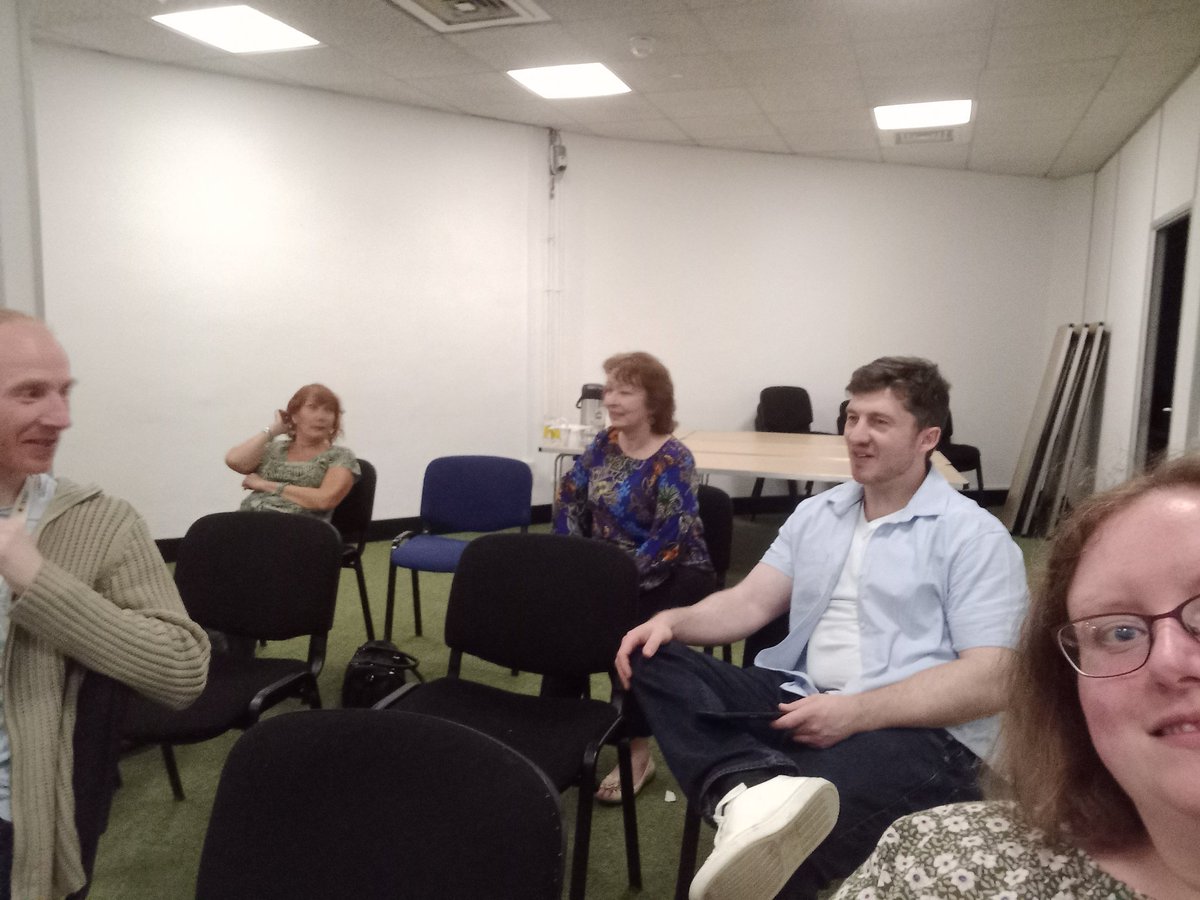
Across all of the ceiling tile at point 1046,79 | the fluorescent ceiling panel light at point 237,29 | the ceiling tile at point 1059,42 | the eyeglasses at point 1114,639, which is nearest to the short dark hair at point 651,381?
the eyeglasses at point 1114,639

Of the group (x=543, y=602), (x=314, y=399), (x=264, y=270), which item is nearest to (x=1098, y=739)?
(x=543, y=602)

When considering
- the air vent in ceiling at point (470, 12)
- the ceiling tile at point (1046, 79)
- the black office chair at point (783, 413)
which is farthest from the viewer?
the black office chair at point (783, 413)

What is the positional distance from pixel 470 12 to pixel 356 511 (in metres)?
2.29

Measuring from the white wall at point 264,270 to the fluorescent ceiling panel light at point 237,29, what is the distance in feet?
1.87

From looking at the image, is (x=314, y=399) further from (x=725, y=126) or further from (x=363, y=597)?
(x=725, y=126)

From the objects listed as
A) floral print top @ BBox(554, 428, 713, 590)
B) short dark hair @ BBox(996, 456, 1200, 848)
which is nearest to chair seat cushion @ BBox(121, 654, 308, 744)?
floral print top @ BBox(554, 428, 713, 590)

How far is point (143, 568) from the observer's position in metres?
1.38

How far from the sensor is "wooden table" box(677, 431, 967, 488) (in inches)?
148

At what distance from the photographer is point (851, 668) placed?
179 centimetres

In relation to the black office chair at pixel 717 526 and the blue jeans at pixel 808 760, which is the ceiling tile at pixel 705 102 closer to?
the black office chair at pixel 717 526

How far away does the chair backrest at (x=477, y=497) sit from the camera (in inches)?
148

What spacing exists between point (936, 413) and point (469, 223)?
424 cm

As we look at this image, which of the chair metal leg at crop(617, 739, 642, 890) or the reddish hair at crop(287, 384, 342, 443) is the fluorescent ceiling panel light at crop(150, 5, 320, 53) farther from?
the chair metal leg at crop(617, 739, 642, 890)

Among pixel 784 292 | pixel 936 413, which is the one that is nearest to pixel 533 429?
pixel 784 292
